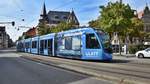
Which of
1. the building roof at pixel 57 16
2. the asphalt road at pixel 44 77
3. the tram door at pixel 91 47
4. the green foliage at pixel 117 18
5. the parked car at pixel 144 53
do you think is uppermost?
the building roof at pixel 57 16

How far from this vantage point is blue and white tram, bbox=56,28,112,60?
28.9 meters

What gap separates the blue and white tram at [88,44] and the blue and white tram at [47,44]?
7152 millimetres

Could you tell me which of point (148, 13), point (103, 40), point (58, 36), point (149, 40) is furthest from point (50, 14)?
point (103, 40)

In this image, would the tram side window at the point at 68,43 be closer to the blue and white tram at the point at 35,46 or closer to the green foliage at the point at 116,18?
the green foliage at the point at 116,18

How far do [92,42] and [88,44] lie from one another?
572mm

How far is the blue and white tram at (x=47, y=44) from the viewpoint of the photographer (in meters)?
42.4

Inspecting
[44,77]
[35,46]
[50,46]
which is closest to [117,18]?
[50,46]

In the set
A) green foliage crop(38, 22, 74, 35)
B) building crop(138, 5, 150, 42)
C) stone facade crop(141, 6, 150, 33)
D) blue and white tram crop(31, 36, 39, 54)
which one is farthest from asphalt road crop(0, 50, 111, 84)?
stone facade crop(141, 6, 150, 33)

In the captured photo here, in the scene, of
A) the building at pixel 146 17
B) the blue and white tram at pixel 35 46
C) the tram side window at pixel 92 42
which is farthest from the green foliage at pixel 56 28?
the tram side window at pixel 92 42

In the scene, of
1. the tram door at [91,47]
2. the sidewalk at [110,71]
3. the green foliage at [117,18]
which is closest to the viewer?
the sidewalk at [110,71]

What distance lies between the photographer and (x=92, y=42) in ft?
98.1

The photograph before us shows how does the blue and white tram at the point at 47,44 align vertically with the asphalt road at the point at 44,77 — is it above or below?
above

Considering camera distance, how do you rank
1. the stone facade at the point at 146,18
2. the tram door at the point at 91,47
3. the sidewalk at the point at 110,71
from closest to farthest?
the sidewalk at the point at 110,71, the tram door at the point at 91,47, the stone facade at the point at 146,18

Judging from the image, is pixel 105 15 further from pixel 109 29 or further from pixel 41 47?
pixel 41 47
